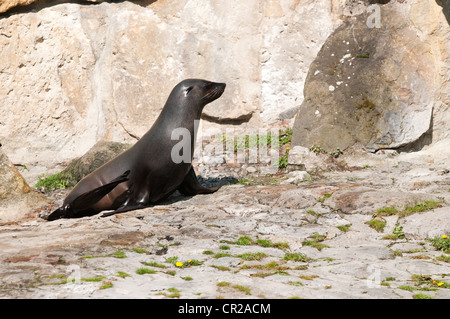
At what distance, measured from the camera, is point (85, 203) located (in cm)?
738

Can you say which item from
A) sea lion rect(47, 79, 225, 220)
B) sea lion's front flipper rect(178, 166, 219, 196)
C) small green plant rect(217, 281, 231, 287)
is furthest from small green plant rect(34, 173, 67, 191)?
small green plant rect(217, 281, 231, 287)

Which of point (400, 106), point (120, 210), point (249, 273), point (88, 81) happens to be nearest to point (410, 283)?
point (249, 273)

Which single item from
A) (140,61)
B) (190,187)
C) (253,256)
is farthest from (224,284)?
(140,61)

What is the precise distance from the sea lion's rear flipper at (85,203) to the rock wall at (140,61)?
3412 millimetres

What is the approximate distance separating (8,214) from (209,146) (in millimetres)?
3732

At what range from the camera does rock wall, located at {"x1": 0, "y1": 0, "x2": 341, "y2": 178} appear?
1059cm

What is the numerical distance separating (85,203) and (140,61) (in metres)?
3.97

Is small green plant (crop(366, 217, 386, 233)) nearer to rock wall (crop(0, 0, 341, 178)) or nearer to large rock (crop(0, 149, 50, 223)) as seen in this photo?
large rock (crop(0, 149, 50, 223))

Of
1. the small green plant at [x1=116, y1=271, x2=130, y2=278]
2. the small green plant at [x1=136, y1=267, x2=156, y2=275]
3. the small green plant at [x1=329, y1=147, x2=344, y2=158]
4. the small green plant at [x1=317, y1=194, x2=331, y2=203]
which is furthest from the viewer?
the small green plant at [x1=329, y1=147, x2=344, y2=158]

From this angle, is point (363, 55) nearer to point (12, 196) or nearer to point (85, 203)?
point (85, 203)

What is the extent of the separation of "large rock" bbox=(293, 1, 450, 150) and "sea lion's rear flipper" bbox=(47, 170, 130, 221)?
3.10 meters

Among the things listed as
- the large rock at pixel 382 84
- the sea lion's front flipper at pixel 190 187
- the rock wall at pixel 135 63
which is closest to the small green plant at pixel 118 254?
the sea lion's front flipper at pixel 190 187

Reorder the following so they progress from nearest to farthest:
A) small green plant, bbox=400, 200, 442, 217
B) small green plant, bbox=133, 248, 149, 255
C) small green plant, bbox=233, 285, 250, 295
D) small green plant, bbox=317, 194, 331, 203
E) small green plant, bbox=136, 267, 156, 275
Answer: small green plant, bbox=233, 285, 250, 295
small green plant, bbox=136, 267, 156, 275
small green plant, bbox=133, 248, 149, 255
small green plant, bbox=400, 200, 442, 217
small green plant, bbox=317, 194, 331, 203

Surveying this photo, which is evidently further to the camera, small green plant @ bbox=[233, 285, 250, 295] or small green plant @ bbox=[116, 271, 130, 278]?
small green plant @ bbox=[116, 271, 130, 278]
